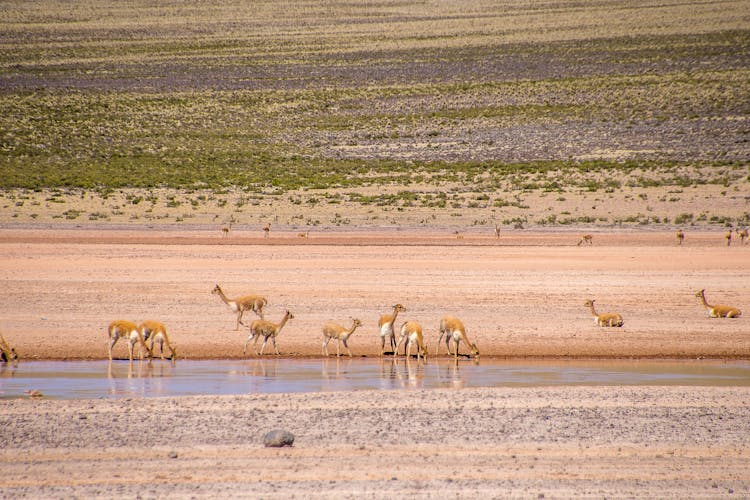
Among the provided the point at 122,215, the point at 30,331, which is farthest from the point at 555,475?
the point at 122,215

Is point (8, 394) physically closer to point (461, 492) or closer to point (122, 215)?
point (461, 492)

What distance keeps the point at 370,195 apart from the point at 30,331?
31.4m

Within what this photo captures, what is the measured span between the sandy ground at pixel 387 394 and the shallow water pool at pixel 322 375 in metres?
0.59

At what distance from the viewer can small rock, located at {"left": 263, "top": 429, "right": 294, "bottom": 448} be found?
9688 millimetres

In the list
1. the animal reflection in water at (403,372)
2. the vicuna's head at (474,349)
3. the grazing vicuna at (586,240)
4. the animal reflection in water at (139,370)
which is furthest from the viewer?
the grazing vicuna at (586,240)

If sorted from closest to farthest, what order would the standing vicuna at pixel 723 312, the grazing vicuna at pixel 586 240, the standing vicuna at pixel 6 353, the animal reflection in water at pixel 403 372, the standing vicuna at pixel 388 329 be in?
the animal reflection in water at pixel 403 372 < the standing vicuna at pixel 6 353 < the standing vicuna at pixel 388 329 < the standing vicuna at pixel 723 312 < the grazing vicuna at pixel 586 240

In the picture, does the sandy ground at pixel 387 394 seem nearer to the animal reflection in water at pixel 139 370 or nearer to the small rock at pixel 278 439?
the small rock at pixel 278 439

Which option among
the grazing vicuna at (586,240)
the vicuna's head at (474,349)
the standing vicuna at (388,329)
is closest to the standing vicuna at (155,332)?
the standing vicuna at (388,329)

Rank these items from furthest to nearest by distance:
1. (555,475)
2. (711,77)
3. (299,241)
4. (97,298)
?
(711,77)
(299,241)
(97,298)
(555,475)

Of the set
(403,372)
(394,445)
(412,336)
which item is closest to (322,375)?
(403,372)

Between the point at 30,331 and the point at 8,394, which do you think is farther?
the point at 30,331

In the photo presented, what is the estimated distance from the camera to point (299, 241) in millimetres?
31969

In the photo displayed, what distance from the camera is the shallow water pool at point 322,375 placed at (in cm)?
1259

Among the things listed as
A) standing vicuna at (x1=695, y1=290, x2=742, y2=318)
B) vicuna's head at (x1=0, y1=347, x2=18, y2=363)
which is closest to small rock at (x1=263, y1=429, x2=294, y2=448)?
vicuna's head at (x1=0, y1=347, x2=18, y2=363)
